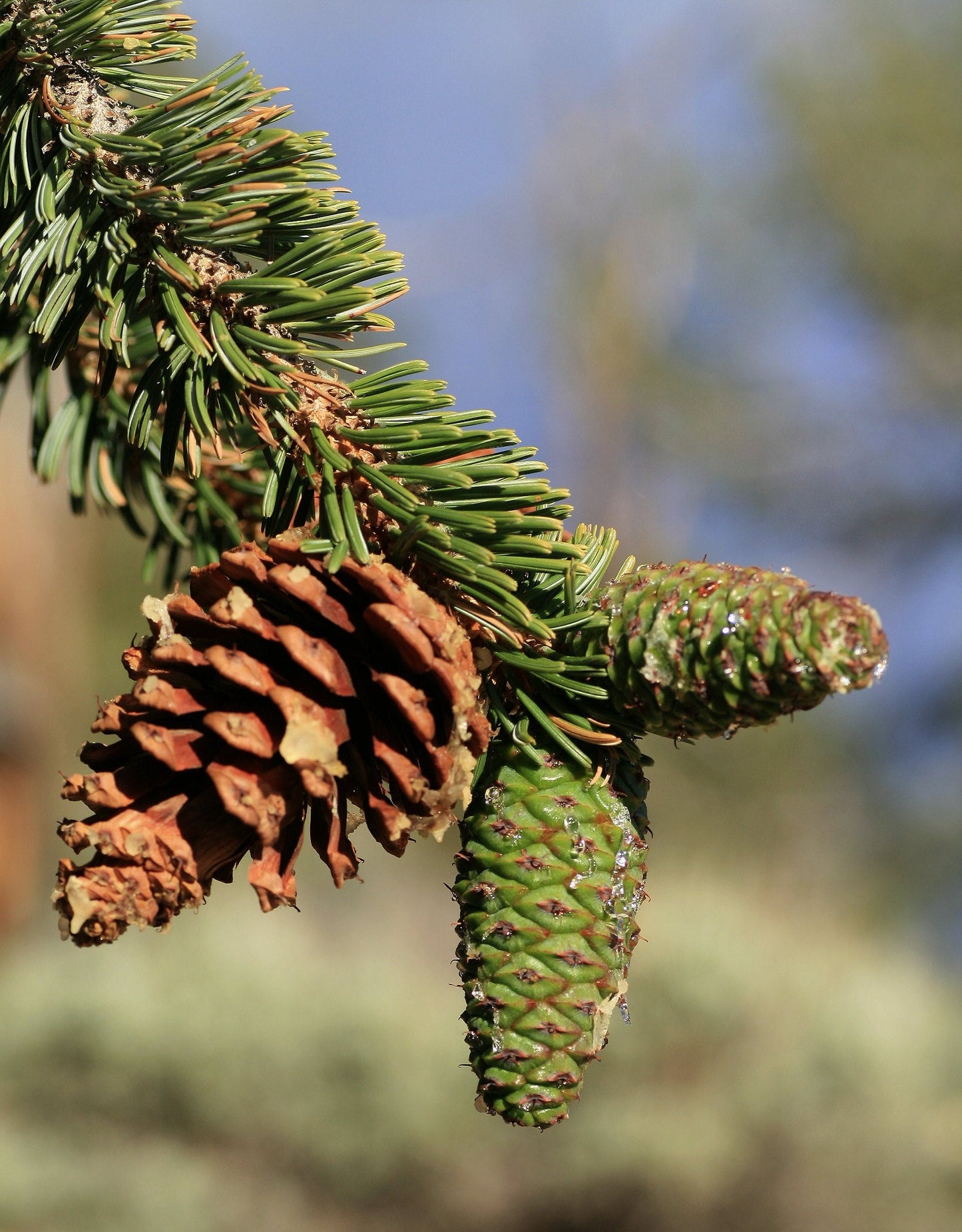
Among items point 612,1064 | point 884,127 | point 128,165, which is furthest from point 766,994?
point 884,127

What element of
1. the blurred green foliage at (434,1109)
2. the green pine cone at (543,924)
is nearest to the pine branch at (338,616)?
the green pine cone at (543,924)

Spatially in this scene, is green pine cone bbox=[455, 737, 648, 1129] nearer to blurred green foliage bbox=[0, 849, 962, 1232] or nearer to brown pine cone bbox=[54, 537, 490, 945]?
brown pine cone bbox=[54, 537, 490, 945]

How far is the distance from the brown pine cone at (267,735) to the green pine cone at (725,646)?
0.05m

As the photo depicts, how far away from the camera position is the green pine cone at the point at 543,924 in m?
0.32

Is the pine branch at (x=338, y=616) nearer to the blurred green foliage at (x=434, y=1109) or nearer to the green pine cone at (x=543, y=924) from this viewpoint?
the green pine cone at (x=543, y=924)

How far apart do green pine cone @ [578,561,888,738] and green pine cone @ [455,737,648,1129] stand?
4 centimetres

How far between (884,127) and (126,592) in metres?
2.92

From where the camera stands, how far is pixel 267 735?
0.28m

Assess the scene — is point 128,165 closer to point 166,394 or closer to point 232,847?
point 166,394

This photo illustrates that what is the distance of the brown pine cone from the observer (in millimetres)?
283

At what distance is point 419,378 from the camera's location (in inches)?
13.0

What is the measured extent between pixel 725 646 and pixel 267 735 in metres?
0.12

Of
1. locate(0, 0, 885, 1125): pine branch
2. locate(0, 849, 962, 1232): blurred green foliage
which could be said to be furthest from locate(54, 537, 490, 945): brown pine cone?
locate(0, 849, 962, 1232): blurred green foliage

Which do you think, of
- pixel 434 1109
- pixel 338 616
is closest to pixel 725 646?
pixel 338 616
